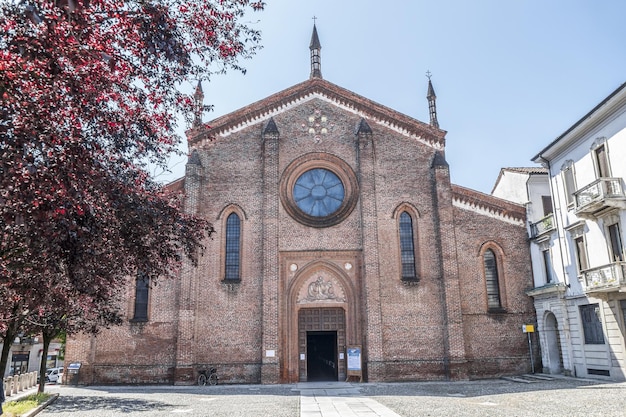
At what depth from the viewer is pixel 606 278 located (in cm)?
1889

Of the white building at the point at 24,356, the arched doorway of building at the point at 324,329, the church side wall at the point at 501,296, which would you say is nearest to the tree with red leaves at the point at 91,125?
the arched doorway of building at the point at 324,329

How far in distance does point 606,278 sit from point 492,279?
6126 millimetres

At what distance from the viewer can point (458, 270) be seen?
2377 cm

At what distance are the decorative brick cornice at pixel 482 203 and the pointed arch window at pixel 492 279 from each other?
1887 mm

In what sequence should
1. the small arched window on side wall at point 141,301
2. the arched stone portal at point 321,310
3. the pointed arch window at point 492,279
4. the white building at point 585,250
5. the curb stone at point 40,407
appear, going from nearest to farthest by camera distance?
the curb stone at point 40,407
the white building at point 585,250
the arched stone portal at point 321,310
the small arched window on side wall at point 141,301
the pointed arch window at point 492,279

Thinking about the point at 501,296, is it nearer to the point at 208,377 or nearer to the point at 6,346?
the point at 208,377

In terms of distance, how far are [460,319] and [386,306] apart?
11.0 ft

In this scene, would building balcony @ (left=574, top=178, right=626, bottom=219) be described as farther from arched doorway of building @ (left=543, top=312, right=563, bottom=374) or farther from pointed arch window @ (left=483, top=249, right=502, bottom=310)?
arched doorway of building @ (left=543, top=312, right=563, bottom=374)

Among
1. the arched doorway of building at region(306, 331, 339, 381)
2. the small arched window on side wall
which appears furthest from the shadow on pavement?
the arched doorway of building at region(306, 331, 339, 381)

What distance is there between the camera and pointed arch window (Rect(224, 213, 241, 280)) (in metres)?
23.6

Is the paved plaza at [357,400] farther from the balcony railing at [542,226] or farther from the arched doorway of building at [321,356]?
the balcony railing at [542,226]

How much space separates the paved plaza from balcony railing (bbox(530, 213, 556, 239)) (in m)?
6.58

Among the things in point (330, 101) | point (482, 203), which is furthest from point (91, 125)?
point (482, 203)

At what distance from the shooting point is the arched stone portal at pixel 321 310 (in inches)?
914
